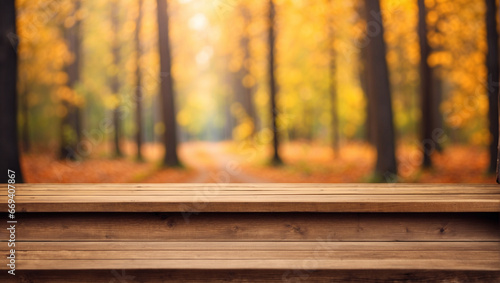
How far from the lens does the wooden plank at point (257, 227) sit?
3.39 metres

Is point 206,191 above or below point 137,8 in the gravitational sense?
below

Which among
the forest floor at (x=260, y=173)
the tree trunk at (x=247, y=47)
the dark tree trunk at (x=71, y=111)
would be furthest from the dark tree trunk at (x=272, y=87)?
the dark tree trunk at (x=71, y=111)

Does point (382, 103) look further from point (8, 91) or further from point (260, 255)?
point (8, 91)

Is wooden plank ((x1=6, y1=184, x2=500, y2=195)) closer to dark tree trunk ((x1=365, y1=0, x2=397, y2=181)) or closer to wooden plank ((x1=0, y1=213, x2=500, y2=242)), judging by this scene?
wooden plank ((x1=0, y1=213, x2=500, y2=242))

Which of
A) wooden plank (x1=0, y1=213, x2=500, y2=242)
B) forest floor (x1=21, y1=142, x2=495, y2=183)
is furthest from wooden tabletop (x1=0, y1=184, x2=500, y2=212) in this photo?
forest floor (x1=21, y1=142, x2=495, y2=183)

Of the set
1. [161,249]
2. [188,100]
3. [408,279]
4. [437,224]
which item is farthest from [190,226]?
Result: [188,100]

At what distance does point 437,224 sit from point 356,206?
2.44 feet

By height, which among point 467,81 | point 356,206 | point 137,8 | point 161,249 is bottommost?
point 161,249

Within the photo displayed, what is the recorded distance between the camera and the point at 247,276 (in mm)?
3141

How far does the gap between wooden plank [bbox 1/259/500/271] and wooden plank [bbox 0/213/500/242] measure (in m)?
0.29

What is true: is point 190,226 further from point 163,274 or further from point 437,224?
point 437,224

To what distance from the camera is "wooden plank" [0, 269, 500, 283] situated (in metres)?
3.09

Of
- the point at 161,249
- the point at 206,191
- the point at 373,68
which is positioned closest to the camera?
the point at 161,249

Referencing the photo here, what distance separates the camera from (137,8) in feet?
56.9
